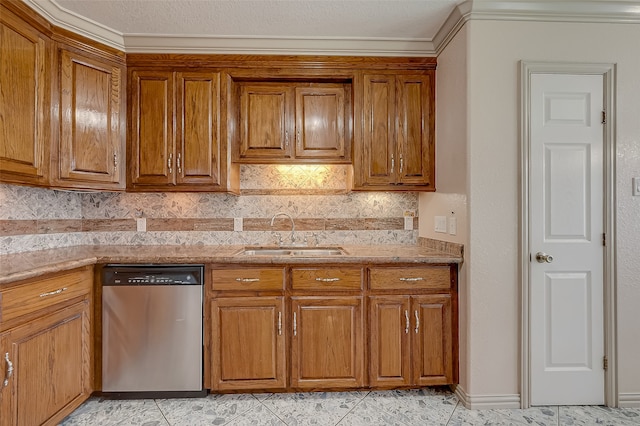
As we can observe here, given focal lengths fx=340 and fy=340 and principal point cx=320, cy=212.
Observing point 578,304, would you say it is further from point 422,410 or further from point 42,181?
Answer: point 42,181

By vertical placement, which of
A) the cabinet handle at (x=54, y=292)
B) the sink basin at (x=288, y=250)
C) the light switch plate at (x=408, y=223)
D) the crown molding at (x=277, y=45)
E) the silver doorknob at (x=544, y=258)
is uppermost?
the crown molding at (x=277, y=45)

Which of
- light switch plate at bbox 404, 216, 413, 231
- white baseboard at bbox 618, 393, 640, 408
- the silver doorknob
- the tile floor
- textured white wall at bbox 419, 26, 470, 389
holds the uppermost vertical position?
textured white wall at bbox 419, 26, 470, 389

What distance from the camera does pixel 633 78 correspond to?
7.04 ft

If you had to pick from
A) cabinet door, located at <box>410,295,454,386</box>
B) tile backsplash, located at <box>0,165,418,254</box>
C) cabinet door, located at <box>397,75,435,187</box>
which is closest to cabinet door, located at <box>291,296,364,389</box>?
cabinet door, located at <box>410,295,454,386</box>

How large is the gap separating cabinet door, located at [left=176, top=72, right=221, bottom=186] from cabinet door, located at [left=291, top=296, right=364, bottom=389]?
3.97 ft

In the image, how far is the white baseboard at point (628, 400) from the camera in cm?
213

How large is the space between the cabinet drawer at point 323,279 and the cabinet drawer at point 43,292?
4.23 feet

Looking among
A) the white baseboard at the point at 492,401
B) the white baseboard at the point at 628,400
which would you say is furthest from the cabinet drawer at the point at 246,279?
the white baseboard at the point at 628,400

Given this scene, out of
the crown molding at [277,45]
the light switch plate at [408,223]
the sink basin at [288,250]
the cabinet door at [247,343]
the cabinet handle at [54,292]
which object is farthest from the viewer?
the light switch plate at [408,223]

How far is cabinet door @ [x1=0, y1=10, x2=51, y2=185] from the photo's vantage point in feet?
6.13

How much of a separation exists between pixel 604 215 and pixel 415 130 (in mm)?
1319

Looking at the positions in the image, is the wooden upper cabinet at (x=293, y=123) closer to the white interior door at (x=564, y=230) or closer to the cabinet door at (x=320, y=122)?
the cabinet door at (x=320, y=122)

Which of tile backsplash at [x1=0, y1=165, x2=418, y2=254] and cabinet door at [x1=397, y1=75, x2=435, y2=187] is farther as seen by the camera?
tile backsplash at [x1=0, y1=165, x2=418, y2=254]

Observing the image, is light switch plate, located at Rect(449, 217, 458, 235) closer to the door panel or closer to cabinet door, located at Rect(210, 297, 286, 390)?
the door panel
